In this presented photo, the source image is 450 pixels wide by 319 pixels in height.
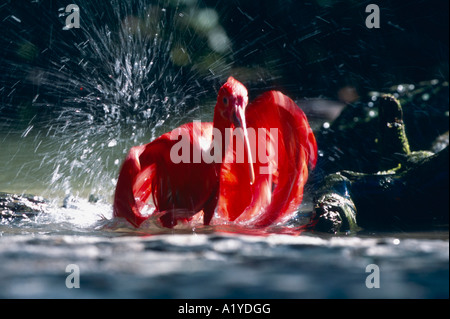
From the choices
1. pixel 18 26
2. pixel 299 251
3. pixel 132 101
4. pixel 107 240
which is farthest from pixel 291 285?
pixel 18 26

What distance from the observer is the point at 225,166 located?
3361 mm

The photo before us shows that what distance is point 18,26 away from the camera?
187 inches

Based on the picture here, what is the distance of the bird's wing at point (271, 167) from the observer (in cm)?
317

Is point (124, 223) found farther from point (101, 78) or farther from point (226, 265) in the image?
point (101, 78)

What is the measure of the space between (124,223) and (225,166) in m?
0.76

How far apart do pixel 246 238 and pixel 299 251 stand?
0.29 meters

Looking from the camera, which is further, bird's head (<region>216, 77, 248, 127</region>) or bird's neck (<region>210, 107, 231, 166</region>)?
bird's neck (<region>210, 107, 231, 166</region>)

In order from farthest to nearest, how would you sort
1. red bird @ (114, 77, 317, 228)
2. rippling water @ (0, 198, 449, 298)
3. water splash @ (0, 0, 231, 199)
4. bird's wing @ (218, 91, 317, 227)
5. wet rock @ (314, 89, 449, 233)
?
water splash @ (0, 0, 231, 199) < bird's wing @ (218, 91, 317, 227) < red bird @ (114, 77, 317, 228) < wet rock @ (314, 89, 449, 233) < rippling water @ (0, 198, 449, 298)

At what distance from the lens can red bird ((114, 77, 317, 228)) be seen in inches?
121

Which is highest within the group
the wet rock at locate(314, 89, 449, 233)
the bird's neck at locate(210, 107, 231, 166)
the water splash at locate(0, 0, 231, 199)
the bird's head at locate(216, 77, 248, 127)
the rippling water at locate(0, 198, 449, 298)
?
the water splash at locate(0, 0, 231, 199)

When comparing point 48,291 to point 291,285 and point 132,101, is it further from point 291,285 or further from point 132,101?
point 132,101

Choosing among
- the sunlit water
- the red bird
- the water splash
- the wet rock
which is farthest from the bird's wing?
the water splash

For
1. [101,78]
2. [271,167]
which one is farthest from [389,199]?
[101,78]

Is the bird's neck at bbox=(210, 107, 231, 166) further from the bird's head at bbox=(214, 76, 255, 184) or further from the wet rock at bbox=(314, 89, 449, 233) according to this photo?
the wet rock at bbox=(314, 89, 449, 233)
